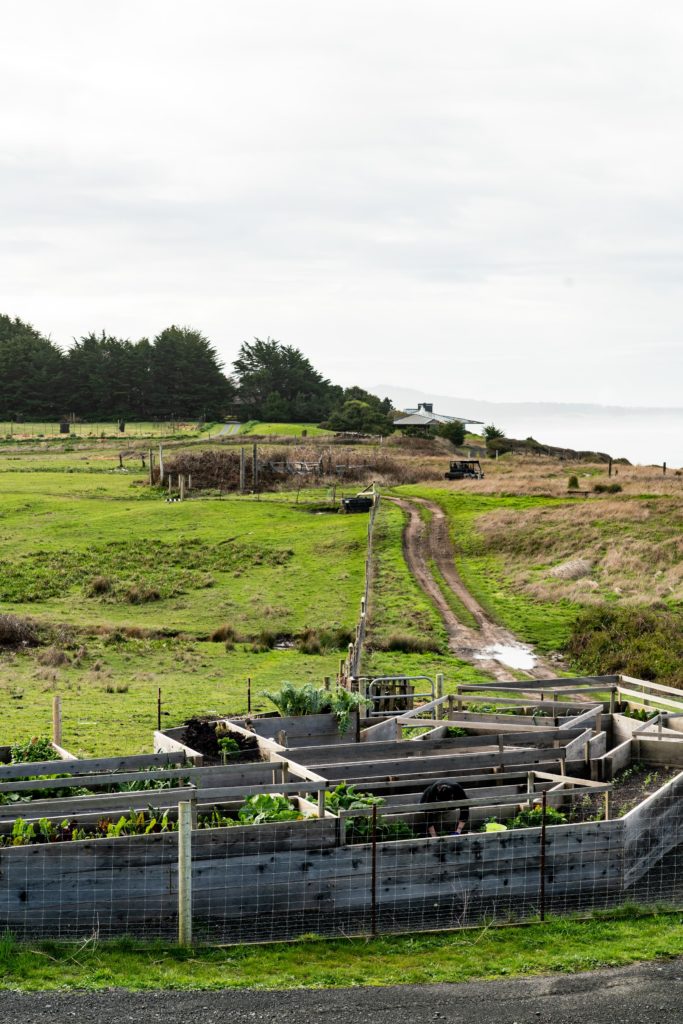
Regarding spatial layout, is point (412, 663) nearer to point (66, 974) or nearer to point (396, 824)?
point (396, 824)

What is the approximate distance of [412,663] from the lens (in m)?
37.8

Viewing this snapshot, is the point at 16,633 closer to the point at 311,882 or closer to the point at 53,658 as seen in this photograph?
the point at 53,658

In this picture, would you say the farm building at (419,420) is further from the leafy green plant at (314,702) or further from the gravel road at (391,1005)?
the gravel road at (391,1005)

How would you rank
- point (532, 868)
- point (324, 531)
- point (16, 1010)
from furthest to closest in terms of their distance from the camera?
point (324, 531)
point (532, 868)
point (16, 1010)

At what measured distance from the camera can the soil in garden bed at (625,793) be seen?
19125mm

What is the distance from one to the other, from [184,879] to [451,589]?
38.0 metres

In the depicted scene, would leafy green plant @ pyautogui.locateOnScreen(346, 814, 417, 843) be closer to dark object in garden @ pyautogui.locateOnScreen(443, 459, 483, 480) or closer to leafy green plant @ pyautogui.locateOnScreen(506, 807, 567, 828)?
leafy green plant @ pyautogui.locateOnScreen(506, 807, 567, 828)

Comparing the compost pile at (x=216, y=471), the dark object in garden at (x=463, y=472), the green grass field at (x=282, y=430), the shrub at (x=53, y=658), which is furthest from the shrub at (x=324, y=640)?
the green grass field at (x=282, y=430)

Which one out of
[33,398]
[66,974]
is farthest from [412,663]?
[33,398]

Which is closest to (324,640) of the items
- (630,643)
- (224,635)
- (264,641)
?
(264,641)

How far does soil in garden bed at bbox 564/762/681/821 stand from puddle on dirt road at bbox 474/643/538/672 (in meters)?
15.6

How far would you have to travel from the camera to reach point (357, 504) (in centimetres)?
7119

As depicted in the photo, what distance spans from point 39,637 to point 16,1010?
99.4ft

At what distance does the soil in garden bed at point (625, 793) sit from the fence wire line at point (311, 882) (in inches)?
75.7
